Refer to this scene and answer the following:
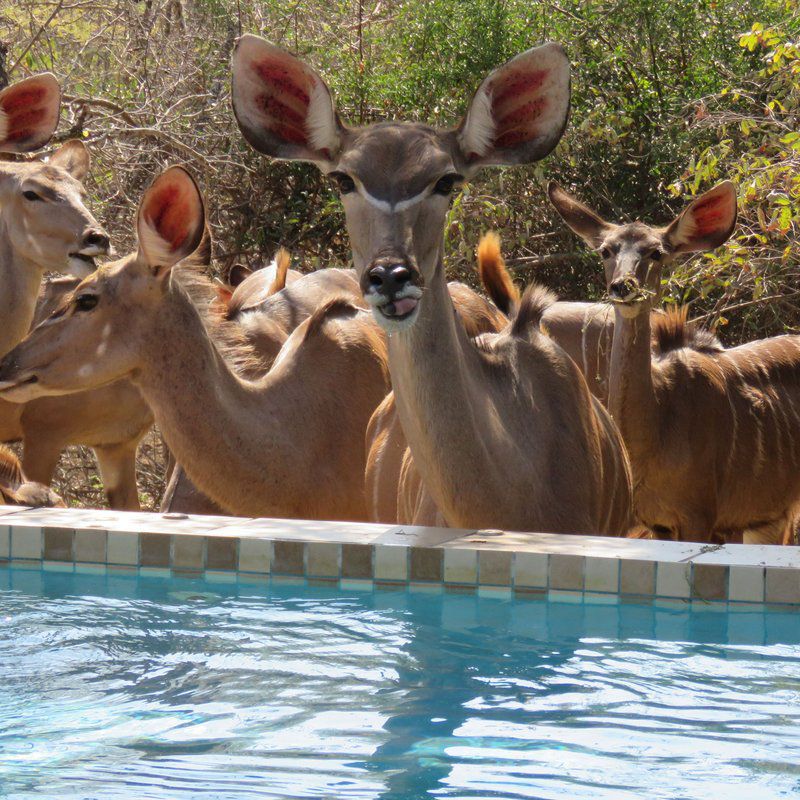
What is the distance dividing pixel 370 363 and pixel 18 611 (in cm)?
220

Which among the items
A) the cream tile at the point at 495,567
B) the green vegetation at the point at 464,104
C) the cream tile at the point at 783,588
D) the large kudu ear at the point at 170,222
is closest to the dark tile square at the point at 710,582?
the cream tile at the point at 783,588

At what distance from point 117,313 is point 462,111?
16.6ft

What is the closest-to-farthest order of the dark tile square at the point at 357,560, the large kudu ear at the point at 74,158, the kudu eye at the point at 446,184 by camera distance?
the kudu eye at the point at 446,184
the dark tile square at the point at 357,560
the large kudu ear at the point at 74,158

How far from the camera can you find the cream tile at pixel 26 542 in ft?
17.1

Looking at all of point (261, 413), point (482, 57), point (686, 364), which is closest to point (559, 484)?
point (261, 413)

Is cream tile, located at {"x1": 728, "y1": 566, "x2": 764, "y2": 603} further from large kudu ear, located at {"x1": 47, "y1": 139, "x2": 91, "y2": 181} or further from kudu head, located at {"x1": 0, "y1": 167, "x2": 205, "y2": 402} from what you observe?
large kudu ear, located at {"x1": 47, "y1": 139, "x2": 91, "y2": 181}

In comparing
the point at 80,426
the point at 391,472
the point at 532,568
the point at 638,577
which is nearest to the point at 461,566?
the point at 532,568

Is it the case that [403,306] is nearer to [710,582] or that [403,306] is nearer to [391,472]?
[710,582]

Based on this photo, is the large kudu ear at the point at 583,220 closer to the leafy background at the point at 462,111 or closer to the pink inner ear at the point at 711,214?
the pink inner ear at the point at 711,214

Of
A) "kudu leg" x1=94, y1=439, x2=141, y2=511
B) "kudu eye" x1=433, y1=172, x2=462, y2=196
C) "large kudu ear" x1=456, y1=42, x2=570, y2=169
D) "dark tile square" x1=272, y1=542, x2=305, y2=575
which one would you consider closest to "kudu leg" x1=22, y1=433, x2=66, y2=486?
"kudu leg" x1=94, y1=439, x2=141, y2=511

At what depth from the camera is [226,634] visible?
4512mm

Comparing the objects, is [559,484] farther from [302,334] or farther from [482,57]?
[482,57]

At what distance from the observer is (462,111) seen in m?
10.3

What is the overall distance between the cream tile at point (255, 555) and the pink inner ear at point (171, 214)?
1.44 m
